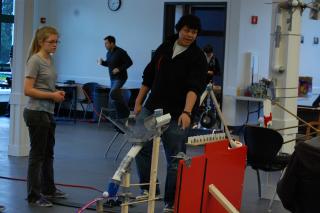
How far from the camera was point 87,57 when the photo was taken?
1206 centimetres

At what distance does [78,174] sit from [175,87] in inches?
81.9

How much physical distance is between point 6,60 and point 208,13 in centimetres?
454

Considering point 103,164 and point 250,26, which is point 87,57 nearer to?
point 250,26

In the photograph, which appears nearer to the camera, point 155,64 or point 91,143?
point 155,64

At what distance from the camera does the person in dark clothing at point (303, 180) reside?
289 cm

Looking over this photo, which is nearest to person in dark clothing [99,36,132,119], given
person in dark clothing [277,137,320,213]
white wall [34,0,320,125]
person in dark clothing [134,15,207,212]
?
white wall [34,0,320,125]

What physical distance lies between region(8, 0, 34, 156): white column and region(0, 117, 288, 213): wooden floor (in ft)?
0.65

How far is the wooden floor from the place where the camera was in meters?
4.86

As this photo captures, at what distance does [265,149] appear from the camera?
511 centimetres

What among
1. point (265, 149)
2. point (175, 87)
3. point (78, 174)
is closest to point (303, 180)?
point (175, 87)

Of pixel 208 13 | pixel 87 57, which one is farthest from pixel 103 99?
pixel 208 13

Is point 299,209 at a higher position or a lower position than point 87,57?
lower

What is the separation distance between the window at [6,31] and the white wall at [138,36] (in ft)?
2.19

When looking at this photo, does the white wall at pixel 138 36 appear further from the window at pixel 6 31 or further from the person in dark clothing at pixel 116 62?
the person in dark clothing at pixel 116 62
